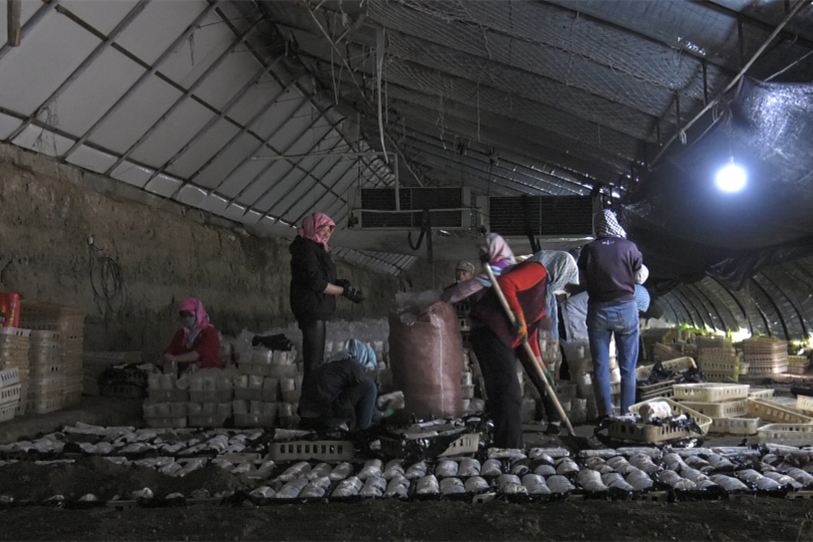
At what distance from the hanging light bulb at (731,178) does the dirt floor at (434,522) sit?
3177 millimetres

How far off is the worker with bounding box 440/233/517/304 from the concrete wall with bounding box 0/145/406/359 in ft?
15.3

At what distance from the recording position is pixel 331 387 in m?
4.52

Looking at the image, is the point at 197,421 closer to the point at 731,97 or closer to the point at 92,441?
the point at 92,441

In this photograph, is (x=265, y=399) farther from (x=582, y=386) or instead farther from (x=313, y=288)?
(x=582, y=386)

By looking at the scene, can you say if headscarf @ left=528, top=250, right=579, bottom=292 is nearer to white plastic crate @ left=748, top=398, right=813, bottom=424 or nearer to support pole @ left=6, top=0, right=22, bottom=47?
white plastic crate @ left=748, top=398, right=813, bottom=424

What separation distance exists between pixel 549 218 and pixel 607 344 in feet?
13.7

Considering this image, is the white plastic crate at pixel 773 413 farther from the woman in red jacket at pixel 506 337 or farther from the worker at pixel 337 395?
the worker at pixel 337 395

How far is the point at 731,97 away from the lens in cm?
489

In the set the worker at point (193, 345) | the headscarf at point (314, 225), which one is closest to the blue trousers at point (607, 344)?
the headscarf at point (314, 225)

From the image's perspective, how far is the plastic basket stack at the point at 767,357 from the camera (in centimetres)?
979

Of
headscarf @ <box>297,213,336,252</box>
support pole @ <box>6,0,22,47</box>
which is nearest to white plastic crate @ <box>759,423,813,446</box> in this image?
headscarf @ <box>297,213,336,252</box>

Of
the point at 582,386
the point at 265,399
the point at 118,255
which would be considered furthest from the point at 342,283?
the point at 118,255

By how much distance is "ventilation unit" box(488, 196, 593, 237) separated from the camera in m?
9.18

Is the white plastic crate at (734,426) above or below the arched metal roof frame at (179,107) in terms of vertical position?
below
